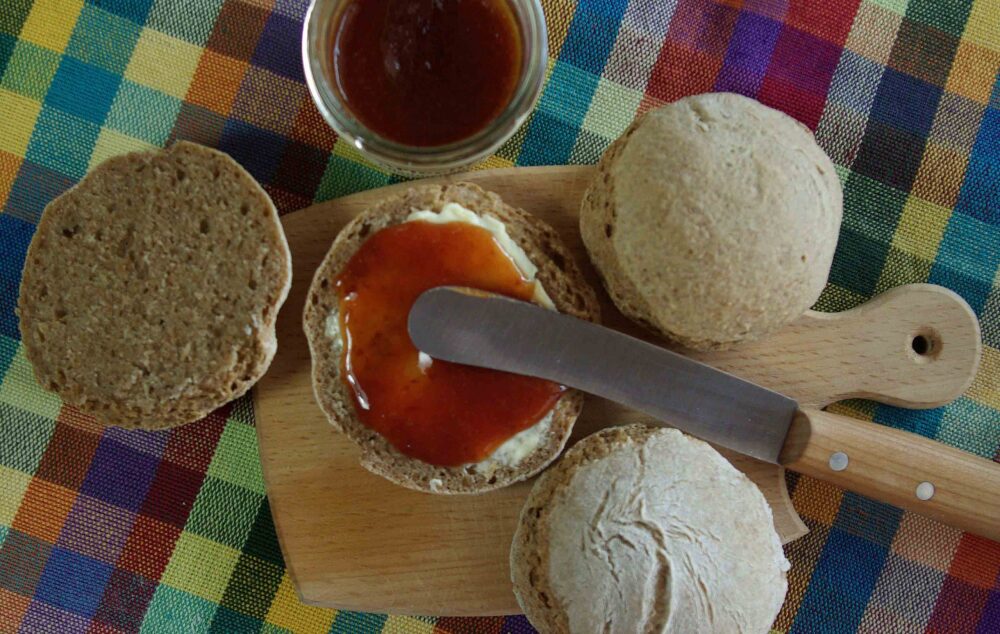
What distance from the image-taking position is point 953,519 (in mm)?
2521

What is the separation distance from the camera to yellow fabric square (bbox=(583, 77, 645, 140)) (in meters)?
2.76

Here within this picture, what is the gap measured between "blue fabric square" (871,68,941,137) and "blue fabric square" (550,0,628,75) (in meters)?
0.98

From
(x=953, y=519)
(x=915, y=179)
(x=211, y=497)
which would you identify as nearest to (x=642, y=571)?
(x=953, y=519)

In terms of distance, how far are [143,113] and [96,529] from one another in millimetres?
1435

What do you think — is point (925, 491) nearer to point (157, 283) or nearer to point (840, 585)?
point (840, 585)

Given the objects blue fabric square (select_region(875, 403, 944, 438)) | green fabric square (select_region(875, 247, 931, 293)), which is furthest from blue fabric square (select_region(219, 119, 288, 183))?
blue fabric square (select_region(875, 403, 944, 438))

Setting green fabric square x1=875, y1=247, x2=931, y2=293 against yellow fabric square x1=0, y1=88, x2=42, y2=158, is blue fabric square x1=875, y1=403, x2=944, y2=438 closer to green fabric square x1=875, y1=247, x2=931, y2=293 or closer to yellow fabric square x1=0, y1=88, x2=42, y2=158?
green fabric square x1=875, y1=247, x2=931, y2=293

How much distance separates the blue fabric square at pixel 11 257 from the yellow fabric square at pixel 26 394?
0.06 meters

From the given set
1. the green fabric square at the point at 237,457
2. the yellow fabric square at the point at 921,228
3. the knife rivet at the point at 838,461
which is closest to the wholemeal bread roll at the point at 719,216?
the knife rivet at the point at 838,461

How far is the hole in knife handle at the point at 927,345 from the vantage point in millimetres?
2641

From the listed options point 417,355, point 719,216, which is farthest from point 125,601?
point 719,216

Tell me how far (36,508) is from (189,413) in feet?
2.52

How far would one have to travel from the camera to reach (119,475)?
2.72 metres

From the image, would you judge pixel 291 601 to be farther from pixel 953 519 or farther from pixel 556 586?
pixel 953 519
